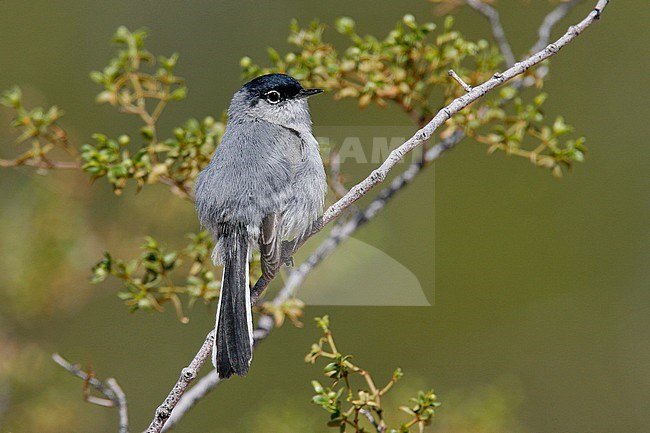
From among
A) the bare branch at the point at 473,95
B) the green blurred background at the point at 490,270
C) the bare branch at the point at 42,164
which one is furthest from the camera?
the green blurred background at the point at 490,270

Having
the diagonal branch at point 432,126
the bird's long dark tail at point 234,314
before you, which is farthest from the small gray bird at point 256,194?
the diagonal branch at point 432,126

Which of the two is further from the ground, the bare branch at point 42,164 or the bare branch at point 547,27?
the bare branch at point 547,27

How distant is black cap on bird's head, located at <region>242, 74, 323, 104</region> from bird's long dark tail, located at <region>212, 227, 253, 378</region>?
62 centimetres

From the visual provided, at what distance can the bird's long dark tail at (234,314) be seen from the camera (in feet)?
7.43

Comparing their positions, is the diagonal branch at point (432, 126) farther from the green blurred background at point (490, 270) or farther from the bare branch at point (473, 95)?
the green blurred background at point (490, 270)

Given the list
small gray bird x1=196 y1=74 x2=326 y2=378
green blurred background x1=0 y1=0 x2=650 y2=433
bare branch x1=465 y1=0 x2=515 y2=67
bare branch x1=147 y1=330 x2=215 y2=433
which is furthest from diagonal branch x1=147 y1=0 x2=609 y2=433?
green blurred background x1=0 y1=0 x2=650 y2=433

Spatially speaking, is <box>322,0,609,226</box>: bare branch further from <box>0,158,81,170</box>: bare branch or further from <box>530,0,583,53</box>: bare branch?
<box>0,158,81,170</box>: bare branch

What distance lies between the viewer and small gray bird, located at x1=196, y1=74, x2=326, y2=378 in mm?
2654

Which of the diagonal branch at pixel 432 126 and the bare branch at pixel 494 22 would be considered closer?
the diagonal branch at pixel 432 126

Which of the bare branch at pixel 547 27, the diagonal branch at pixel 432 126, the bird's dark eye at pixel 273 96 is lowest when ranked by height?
the diagonal branch at pixel 432 126

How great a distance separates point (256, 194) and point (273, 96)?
506 millimetres

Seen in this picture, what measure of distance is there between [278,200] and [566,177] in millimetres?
3595

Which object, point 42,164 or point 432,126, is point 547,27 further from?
point 42,164

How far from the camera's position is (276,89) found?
10.0ft
